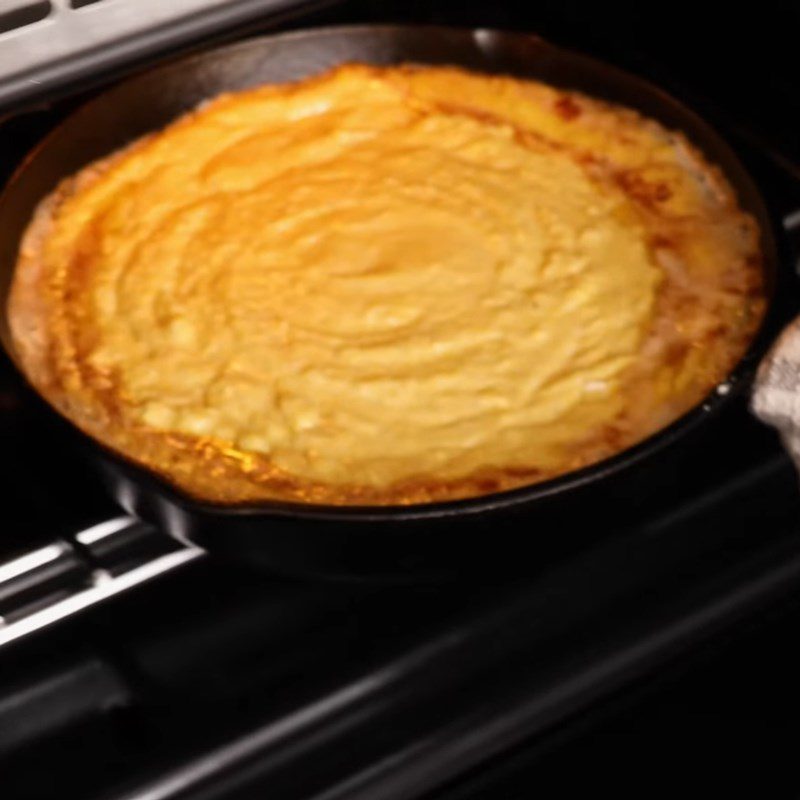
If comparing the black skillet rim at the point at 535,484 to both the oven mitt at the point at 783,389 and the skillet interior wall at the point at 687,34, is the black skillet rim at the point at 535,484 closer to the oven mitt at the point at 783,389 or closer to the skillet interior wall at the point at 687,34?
the oven mitt at the point at 783,389

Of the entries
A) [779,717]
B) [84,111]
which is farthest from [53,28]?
[779,717]

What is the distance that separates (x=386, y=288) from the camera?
46.5 inches

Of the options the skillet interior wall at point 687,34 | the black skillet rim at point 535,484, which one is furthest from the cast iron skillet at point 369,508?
the skillet interior wall at point 687,34

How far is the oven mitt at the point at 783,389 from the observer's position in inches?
36.9

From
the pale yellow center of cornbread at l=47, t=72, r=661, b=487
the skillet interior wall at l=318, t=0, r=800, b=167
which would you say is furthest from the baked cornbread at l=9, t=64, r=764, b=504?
the skillet interior wall at l=318, t=0, r=800, b=167

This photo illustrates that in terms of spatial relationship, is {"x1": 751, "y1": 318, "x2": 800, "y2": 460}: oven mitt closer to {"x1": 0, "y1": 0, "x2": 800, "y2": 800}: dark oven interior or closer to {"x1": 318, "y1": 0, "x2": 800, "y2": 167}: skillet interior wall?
{"x1": 0, "y1": 0, "x2": 800, "y2": 800}: dark oven interior

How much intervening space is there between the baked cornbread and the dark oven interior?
2.8 inches

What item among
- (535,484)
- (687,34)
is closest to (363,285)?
(535,484)

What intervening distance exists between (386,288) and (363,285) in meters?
0.02

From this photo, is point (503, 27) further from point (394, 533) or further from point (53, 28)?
point (394, 533)

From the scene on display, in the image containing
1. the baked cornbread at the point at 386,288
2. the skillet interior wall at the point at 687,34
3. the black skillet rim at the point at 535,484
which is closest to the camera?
the black skillet rim at the point at 535,484

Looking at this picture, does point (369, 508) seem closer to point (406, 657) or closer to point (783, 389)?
point (406, 657)

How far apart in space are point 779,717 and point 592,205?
0.52 metres

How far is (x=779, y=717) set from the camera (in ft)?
3.55
